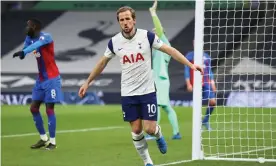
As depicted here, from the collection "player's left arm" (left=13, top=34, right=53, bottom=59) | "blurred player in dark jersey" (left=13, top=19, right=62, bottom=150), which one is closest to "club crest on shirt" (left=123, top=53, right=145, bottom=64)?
"player's left arm" (left=13, top=34, right=53, bottom=59)

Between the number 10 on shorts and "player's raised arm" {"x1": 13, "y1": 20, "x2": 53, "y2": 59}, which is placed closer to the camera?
the number 10 on shorts

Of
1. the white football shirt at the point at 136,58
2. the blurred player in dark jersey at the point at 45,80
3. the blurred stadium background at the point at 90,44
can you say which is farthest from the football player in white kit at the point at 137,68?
the blurred stadium background at the point at 90,44

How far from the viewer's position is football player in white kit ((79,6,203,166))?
8852mm

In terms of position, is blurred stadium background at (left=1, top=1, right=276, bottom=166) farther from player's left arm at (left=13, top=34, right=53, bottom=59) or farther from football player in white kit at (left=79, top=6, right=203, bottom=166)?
football player in white kit at (left=79, top=6, right=203, bottom=166)

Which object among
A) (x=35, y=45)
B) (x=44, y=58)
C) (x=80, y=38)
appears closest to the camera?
(x=35, y=45)

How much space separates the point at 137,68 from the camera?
8891 mm

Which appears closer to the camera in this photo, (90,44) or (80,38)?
(90,44)

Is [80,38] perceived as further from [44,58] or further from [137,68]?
[137,68]

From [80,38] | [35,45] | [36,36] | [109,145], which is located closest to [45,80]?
[36,36]

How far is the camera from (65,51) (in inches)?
1410

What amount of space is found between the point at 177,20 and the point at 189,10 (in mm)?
850

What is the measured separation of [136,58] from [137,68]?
0.43ft

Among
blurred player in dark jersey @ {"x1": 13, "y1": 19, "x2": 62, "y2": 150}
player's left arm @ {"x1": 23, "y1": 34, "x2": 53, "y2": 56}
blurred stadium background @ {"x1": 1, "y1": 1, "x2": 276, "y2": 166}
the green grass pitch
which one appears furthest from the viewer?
blurred stadium background @ {"x1": 1, "y1": 1, "x2": 276, "y2": 166}

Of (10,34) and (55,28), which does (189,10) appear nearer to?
(55,28)
